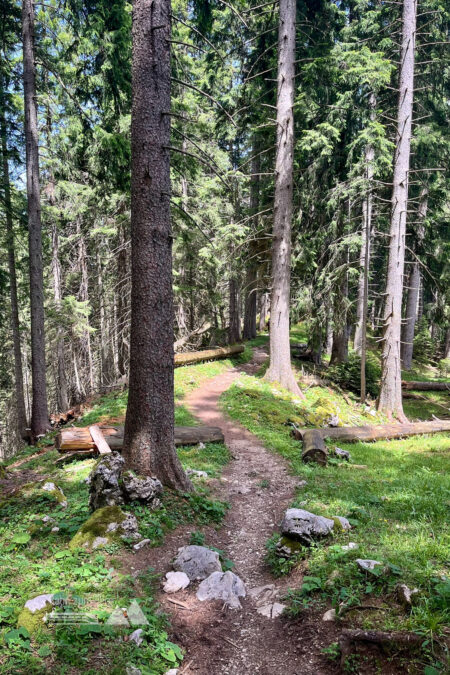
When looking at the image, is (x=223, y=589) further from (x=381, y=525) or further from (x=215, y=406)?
(x=215, y=406)

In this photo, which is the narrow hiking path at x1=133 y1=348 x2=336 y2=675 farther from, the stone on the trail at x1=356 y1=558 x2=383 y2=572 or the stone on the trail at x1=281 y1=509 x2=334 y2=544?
the stone on the trail at x1=356 y1=558 x2=383 y2=572

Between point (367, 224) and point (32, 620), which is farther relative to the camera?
point (367, 224)

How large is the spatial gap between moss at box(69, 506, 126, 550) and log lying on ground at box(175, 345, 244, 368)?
12119 mm

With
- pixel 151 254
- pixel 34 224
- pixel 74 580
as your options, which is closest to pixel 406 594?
pixel 74 580

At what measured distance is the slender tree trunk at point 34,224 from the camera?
1037 centimetres

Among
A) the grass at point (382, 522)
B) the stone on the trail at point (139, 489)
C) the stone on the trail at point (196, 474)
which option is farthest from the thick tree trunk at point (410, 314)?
the stone on the trail at point (139, 489)

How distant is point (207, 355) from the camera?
17500 millimetres

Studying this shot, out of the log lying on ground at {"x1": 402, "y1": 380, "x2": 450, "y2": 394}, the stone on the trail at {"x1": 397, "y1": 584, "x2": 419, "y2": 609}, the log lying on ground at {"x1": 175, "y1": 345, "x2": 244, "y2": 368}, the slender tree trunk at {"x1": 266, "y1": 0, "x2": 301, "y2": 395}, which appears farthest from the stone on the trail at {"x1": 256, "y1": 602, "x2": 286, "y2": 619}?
the log lying on ground at {"x1": 402, "y1": 380, "x2": 450, "y2": 394}

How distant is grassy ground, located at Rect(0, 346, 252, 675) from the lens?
2.65m

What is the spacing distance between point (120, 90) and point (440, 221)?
14761 millimetres

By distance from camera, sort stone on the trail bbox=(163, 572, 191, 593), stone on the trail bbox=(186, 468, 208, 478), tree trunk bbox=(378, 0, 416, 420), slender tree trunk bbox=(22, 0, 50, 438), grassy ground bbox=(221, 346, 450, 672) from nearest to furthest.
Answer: grassy ground bbox=(221, 346, 450, 672) < stone on the trail bbox=(163, 572, 191, 593) < stone on the trail bbox=(186, 468, 208, 478) < slender tree trunk bbox=(22, 0, 50, 438) < tree trunk bbox=(378, 0, 416, 420)

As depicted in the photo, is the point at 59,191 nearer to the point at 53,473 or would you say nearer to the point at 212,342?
the point at 212,342

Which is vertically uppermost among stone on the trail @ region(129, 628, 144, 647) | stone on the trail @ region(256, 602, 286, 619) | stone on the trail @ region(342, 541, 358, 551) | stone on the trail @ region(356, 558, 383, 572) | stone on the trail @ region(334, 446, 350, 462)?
stone on the trail @ region(356, 558, 383, 572)

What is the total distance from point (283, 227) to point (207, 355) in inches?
281
